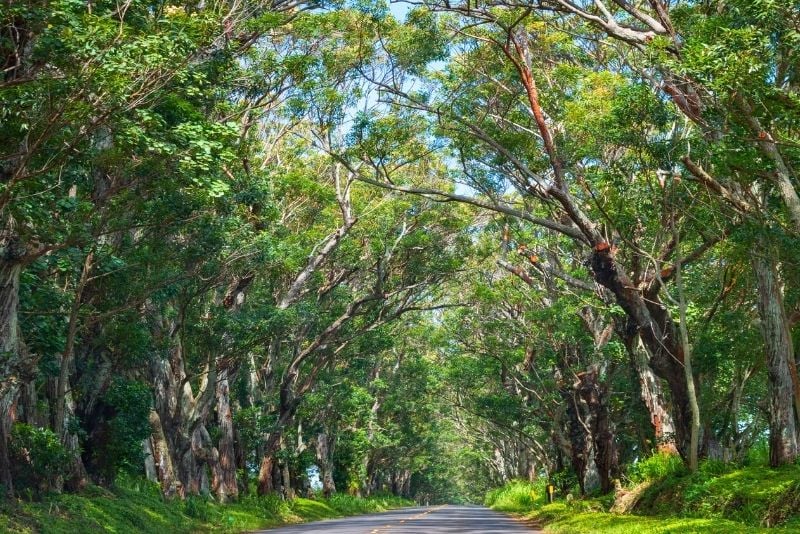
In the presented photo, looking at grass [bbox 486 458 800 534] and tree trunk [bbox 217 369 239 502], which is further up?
tree trunk [bbox 217 369 239 502]

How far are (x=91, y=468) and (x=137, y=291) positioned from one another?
188 inches

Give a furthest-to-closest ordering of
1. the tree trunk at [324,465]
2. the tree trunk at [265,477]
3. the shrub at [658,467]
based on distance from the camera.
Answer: the tree trunk at [324,465]
the tree trunk at [265,477]
the shrub at [658,467]

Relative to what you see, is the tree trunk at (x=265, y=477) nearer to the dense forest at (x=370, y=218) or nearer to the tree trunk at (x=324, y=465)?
the dense forest at (x=370, y=218)

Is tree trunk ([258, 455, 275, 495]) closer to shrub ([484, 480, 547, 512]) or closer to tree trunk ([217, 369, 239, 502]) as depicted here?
tree trunk ([217, 369, 239, 502])

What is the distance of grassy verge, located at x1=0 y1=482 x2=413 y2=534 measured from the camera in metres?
A: 14.2

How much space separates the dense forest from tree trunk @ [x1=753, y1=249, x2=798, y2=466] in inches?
1.7

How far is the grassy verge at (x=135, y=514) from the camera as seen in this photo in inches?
559

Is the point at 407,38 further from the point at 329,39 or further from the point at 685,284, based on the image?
the point at 685,284

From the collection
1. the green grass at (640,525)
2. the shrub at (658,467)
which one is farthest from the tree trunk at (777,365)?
the shrub at (658,467)

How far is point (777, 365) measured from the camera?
53.3ft

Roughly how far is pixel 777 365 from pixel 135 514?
12.8m

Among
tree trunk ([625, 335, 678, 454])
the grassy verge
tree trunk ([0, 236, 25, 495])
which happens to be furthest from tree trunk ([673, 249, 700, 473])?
tree trunk ([0, 236, 25, 495])

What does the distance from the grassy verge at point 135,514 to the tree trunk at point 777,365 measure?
12.1 metres

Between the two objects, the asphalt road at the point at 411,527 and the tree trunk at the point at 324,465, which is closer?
the asphalt road at the point at 411,527
